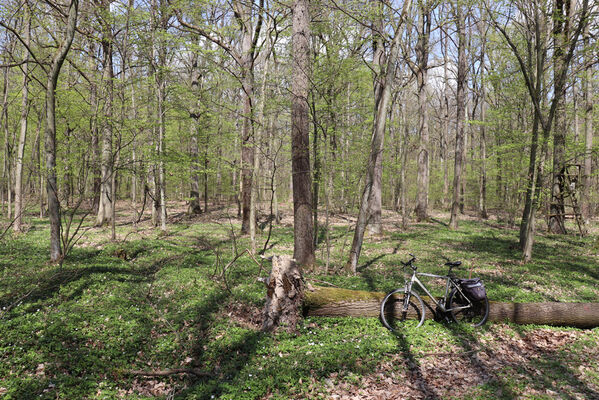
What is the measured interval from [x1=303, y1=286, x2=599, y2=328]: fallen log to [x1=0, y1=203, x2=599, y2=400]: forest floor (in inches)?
7.0

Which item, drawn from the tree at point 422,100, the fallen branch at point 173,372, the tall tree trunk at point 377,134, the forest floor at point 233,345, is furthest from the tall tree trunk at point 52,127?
the tree at point 422,100

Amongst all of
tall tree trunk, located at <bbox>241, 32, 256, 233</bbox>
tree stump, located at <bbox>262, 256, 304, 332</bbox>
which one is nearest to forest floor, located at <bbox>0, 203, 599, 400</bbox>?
tree stump, located at <bbox>262, 256, 304, 332</bbox>

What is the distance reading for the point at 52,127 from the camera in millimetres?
7332

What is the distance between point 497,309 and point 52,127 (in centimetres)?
1058

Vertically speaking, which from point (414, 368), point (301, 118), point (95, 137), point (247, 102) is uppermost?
point (247, 102)

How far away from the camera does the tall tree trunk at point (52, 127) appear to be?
698 cm

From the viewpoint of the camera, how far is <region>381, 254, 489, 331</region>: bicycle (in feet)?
18.7

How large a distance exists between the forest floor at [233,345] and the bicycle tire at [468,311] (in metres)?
0.20

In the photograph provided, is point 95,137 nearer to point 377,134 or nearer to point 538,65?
point 377,134

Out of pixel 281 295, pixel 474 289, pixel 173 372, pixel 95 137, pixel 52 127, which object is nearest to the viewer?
pixel 173 372

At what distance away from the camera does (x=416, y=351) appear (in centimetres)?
488

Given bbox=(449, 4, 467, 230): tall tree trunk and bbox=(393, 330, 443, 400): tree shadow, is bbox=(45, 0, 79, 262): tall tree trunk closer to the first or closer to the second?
bbox=(393, 330, 443, 400): tree shadow

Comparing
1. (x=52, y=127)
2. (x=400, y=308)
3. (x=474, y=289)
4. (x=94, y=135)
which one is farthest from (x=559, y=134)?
(x=52, y=127)

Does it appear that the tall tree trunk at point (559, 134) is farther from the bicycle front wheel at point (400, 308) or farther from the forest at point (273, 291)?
the bicycle front wheel at point (400, 308)
